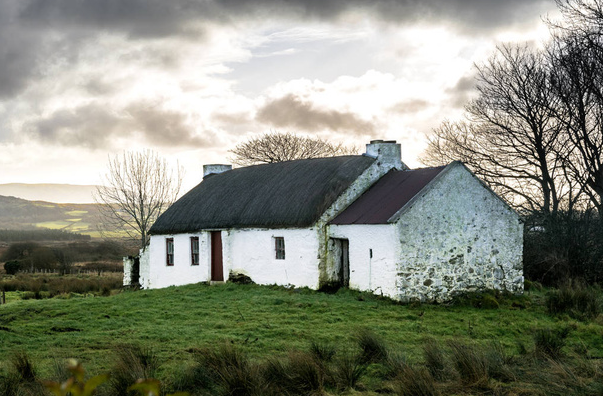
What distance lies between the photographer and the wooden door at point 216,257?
1012 inches

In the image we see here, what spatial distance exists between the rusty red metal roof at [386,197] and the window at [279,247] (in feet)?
8.26

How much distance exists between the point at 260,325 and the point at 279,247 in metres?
8.34

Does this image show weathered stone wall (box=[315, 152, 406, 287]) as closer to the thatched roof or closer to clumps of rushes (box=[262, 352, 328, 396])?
the thatched roof

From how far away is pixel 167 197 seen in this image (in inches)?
1612

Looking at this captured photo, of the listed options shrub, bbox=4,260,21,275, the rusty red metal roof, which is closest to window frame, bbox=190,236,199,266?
the rusty red metal roof

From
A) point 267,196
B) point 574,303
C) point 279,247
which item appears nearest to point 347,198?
point 279,247

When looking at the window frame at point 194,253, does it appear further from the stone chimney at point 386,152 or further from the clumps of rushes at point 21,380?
the clumps of rushes at point 21,380

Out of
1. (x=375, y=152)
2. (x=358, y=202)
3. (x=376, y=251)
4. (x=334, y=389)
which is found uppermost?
(x=375, y=152)

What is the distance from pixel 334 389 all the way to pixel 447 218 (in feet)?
34.6

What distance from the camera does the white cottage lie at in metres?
18.6

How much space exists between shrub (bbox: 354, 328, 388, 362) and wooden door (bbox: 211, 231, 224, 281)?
14440mm

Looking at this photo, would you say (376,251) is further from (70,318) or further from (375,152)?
(70,318)

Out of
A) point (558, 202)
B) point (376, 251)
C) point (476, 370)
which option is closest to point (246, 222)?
point (376, 251)

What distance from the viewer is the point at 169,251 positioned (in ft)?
94.7
